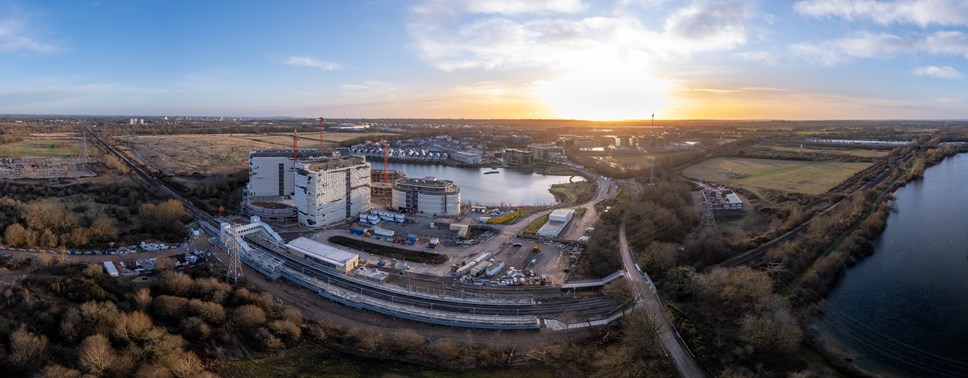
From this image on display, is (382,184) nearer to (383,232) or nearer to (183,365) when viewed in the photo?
(383,232)

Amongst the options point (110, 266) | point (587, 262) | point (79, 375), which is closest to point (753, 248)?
point (587, 262)

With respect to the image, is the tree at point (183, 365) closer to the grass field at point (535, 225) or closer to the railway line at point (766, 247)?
the grass field at point (535, 225)

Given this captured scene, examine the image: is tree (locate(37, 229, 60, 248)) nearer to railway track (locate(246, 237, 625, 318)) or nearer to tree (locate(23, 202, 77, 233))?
tree (locate(23, 202, 77, 233))

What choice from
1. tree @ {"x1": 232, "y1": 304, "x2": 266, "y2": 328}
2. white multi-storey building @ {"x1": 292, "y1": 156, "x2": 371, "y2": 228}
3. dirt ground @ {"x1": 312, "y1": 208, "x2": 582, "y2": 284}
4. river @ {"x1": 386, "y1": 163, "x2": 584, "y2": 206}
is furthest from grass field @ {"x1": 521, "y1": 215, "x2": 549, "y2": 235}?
tree @ {"x1": 232, "y1": 304, "x2": 266, "y2": 328}

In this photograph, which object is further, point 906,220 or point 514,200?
point 514,200

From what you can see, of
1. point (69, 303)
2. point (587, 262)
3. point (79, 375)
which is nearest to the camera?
point (79, 375)

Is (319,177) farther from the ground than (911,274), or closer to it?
farther from the ground

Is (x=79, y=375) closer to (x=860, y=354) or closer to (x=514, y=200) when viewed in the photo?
(x=860, y=354)
